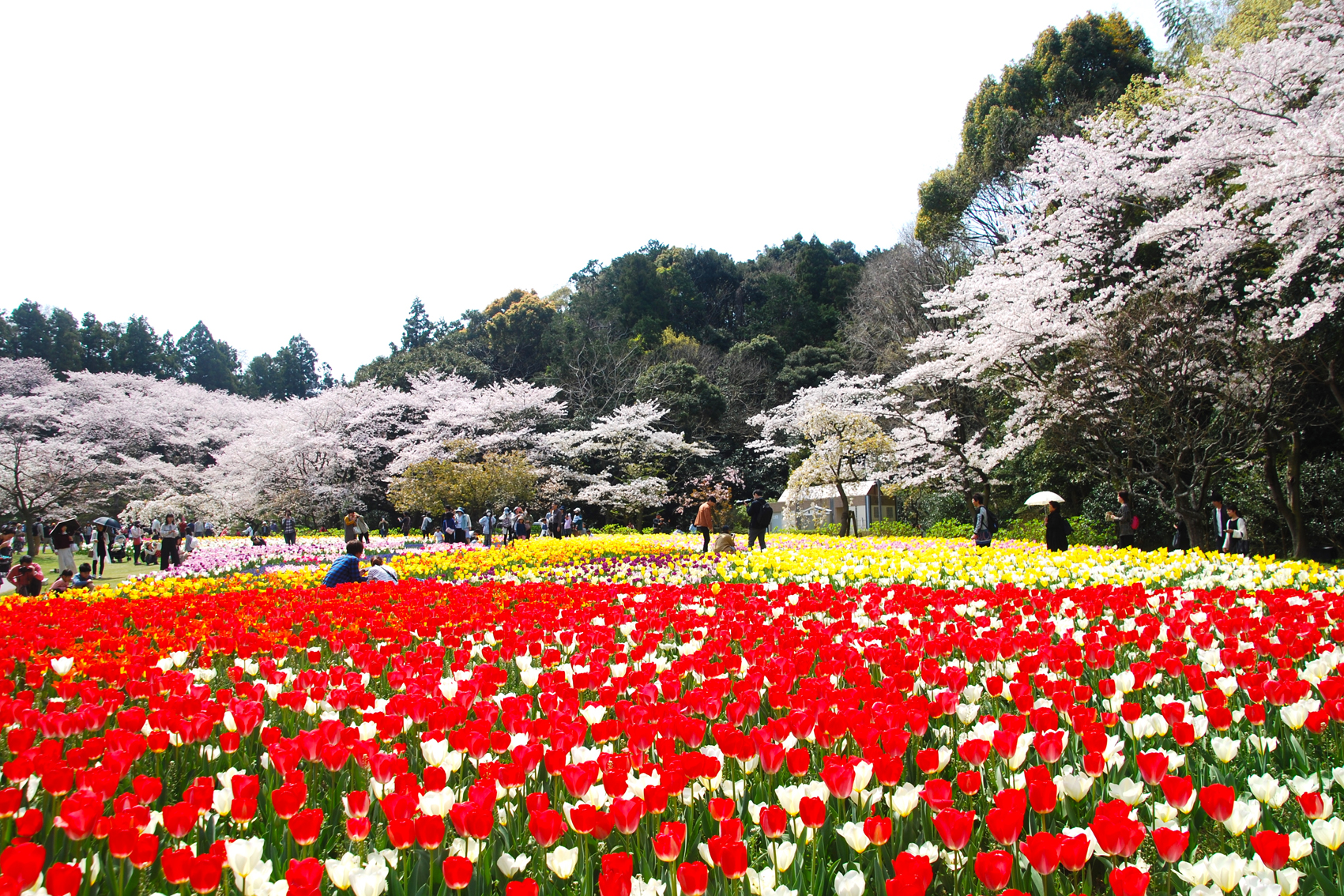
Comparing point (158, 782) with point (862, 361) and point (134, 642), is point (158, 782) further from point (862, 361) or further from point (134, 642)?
point (862, 361)

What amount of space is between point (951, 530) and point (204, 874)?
881 inches

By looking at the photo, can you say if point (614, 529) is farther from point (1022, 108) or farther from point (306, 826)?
point (306, 826)

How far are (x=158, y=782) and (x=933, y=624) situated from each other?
10.9ft

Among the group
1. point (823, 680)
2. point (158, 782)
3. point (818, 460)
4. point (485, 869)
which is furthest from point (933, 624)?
point (818, 460)

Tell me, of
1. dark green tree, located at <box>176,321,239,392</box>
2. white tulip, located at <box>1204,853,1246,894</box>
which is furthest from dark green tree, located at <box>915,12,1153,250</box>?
dark green tree, located at <box>176,321,239,392</box>

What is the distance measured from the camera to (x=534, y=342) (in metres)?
44.8

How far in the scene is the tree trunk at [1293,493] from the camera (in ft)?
42.1

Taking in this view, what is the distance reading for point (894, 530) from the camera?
2428cm

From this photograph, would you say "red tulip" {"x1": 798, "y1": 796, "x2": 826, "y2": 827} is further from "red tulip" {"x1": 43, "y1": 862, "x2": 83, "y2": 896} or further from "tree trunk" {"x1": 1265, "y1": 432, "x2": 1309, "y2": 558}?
"tree trunk" {"x1": 1265, "y1": 432, "x2": 1309, "y2": 558}

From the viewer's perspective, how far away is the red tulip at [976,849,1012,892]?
1.42 m

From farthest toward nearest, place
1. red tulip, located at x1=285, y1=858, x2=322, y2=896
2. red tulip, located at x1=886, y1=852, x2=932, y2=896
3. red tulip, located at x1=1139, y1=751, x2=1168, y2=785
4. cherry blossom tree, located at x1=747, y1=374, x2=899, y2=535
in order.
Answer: cherry blossom tree, located at x1=747, y1=374, x2=899, y2=535, red tulip, located at x1=1139, y1=751, x2=1168, y2=785, red tulip, located at x1=285, y1=858, x2=322, y2=896, red tulip, located at x1=886, y1=852, x2=932, y2=896

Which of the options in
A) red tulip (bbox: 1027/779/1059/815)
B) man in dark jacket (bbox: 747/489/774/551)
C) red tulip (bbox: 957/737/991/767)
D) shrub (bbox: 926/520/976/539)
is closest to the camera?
red tulip (bbox: 1027/779/1059/815)

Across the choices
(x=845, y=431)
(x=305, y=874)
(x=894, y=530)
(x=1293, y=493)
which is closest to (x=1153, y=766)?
(x=305, y=874)

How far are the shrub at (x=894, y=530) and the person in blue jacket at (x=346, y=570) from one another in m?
17.5
